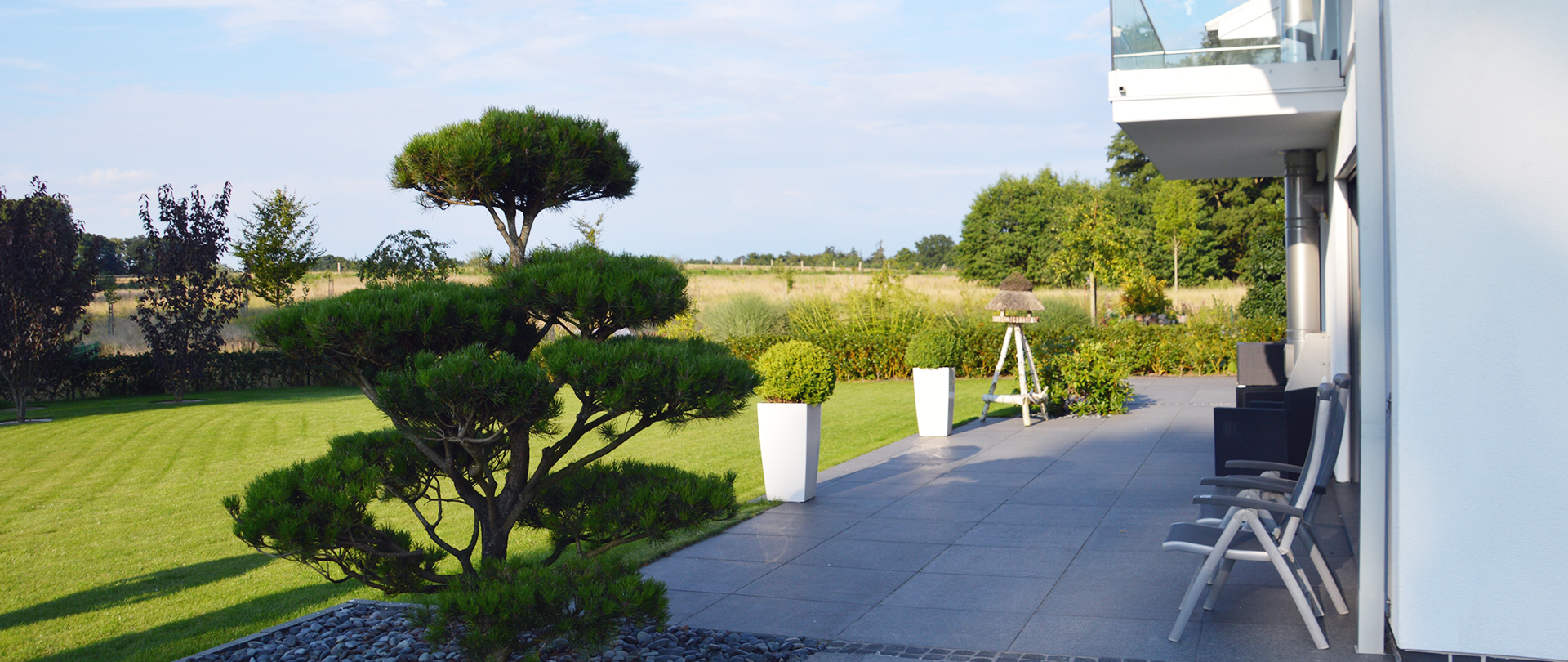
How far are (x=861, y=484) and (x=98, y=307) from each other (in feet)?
112

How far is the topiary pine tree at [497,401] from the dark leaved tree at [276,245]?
21.4 m

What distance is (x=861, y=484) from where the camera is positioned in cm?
744

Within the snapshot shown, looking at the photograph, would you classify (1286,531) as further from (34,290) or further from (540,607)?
(34,290)

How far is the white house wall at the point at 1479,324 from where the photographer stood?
2879 mm

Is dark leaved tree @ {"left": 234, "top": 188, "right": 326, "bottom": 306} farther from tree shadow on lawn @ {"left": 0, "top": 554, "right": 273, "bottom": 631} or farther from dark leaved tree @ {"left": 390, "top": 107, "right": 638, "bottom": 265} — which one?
dark leaved tree @ {"left": 390, "top": 107, "right": 638, "bottom": 265}

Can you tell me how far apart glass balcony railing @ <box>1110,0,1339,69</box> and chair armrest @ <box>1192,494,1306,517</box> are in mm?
4220

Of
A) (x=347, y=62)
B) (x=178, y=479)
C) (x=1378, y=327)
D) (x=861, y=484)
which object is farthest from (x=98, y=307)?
(x=1378, y=327)

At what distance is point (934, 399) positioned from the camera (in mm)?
10195

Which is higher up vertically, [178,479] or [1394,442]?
[1394,442]

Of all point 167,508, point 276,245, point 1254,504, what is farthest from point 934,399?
point 276,245

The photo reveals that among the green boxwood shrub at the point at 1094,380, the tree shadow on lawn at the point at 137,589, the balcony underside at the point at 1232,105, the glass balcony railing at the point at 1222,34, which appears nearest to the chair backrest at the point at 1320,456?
the balcony underside at the point at 1232,105

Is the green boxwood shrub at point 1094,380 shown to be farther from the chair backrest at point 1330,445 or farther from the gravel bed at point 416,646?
the gravel bed at point 416,646

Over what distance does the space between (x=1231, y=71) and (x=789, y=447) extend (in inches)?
164

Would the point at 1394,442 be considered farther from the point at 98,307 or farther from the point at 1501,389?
the point at 98,307
